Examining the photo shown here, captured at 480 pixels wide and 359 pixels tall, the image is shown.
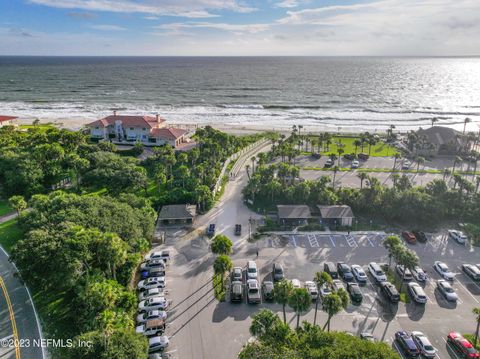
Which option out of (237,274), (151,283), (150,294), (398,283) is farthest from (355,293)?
(151,283)

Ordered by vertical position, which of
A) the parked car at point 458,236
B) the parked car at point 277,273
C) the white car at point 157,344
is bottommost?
the white car at point 157,344

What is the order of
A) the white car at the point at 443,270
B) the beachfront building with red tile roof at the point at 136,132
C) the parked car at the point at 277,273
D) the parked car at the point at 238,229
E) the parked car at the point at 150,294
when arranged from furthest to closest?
1. the beachfront building with red tile roof at the point at 136,132
2. the parked car at the point at 238,229
3. the white car at the point at 443,270
4. the parked car at the point at 277,273
5. the parked car at the point at 150,294

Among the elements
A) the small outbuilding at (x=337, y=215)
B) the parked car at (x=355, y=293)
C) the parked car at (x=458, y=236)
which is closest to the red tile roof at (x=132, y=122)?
the small outbuilding at (x=337, y=215)

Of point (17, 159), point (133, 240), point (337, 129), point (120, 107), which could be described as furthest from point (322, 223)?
point (120, 107)

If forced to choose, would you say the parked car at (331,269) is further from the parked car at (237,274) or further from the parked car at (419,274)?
the parked car at (237,274)

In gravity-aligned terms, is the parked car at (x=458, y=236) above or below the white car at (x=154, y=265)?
above

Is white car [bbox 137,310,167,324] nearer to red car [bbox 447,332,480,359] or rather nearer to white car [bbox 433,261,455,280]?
red car [bbox 447,332,480,359]

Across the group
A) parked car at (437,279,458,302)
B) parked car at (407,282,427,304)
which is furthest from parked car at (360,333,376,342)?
parked car at (437,279,458,302)
